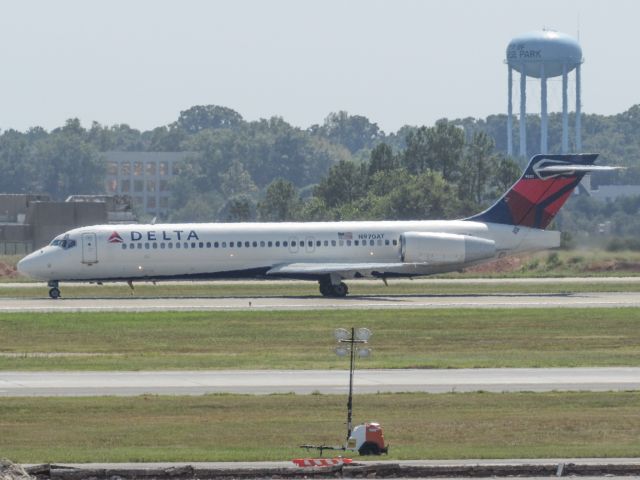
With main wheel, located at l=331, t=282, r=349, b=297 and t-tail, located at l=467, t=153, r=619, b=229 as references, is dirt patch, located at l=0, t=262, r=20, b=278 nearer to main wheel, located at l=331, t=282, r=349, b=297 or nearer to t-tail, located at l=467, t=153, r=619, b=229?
main wheel, located at l=331, t=282, r=349, b=297

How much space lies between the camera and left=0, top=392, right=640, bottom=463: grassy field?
83.0 feet

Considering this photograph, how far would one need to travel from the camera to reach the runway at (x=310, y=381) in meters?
33.8

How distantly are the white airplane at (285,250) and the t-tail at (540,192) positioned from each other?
0.09 metres

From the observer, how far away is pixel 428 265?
67.7 meters

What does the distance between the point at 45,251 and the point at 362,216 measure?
46.0 m

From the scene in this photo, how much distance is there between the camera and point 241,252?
221 ft

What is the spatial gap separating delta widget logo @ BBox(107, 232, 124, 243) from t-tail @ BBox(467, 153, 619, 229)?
645 inches

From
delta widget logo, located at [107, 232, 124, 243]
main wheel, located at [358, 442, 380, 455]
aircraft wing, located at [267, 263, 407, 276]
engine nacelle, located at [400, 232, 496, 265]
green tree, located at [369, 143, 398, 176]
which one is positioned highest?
green tree, located at [369, 143, 398, 176]

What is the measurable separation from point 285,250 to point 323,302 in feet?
16.8


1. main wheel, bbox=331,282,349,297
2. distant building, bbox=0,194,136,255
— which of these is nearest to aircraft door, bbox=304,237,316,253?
main wheel, bbox=331,282,349,297

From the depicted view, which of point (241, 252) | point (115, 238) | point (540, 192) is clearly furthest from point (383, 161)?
point (115, 238)

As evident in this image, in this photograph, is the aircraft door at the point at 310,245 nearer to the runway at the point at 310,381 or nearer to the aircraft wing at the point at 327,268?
the aircraft wing at the point at 327,268

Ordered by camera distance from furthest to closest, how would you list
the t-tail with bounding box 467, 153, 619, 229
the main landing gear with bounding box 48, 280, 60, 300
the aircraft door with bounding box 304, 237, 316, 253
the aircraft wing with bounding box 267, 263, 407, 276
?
the t-tail with bounding box 467, 153, 619, 229
the aircraft door with bounding box 304, 237, 316, 253
the main landing gear with bounding box 48, 280, 60, 300
the aircraft wing with bounding box 267, 263, 407, 276

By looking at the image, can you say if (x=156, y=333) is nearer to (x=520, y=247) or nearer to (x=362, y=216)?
(x=520, y=247)
